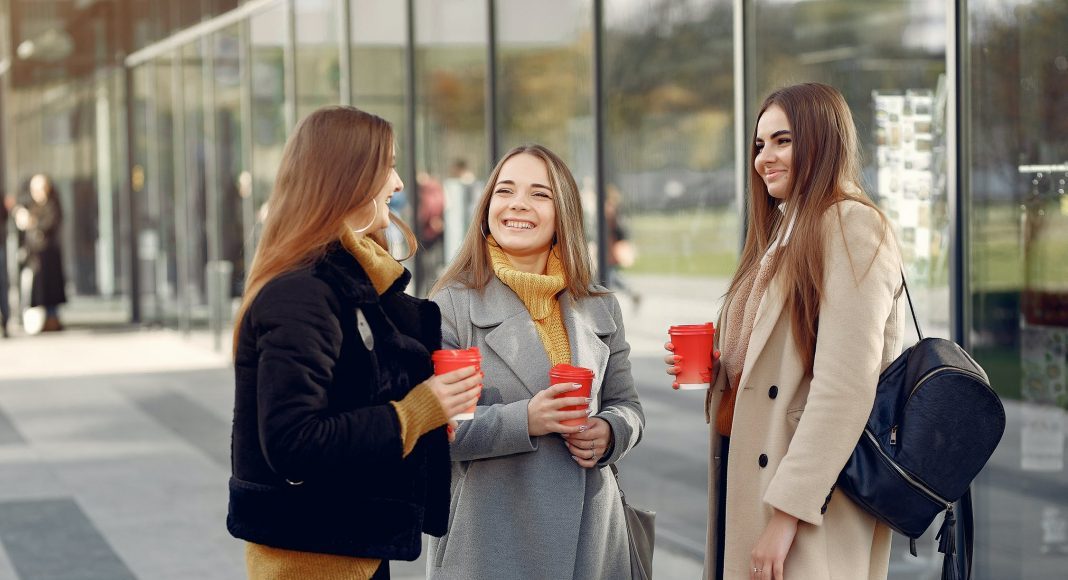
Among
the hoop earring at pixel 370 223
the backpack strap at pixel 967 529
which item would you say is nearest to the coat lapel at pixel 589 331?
the hoop earring at pixel 370 223

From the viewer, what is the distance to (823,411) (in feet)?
9.22

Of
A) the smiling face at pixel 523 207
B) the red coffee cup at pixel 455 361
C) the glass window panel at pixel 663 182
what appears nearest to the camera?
the red coffee cup at pixel 455 361

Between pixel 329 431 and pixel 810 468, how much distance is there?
977 millimetres

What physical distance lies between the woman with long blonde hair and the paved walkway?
139 inches

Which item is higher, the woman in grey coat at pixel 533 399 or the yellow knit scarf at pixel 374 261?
the yellow knit scarf at pixel 374 261

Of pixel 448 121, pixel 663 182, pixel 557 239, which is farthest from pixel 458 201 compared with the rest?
pixel 557 239

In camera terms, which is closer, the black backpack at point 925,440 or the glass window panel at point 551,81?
the black backpack at point 925,440

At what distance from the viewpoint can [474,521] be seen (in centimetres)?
321

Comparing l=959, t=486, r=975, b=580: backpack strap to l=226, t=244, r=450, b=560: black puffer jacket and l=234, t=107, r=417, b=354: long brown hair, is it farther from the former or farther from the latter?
l=234, t=107, r=417, b=354: long brown hair

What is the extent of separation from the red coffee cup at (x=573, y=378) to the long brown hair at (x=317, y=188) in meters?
0.59

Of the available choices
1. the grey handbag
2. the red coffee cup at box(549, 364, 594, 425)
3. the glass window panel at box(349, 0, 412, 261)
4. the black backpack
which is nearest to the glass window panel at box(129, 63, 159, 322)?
the glass window panel at box(349, 0, 412, 261)

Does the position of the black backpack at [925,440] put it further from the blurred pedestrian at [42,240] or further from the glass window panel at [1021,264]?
the blurred pedestrian at [42,240]

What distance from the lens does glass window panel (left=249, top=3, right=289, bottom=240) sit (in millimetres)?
14227

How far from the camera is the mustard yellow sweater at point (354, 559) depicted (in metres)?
2.73
